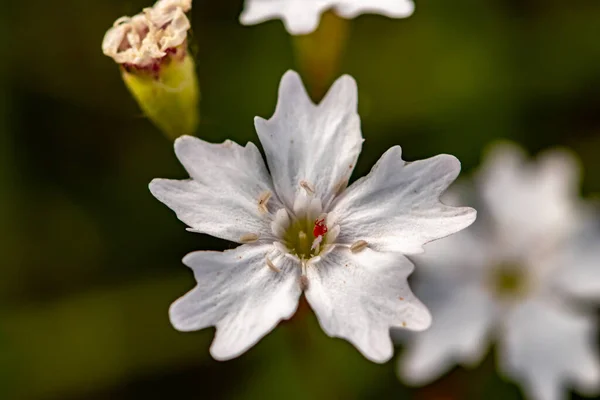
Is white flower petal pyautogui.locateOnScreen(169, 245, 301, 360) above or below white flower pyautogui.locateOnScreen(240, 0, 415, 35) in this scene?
below

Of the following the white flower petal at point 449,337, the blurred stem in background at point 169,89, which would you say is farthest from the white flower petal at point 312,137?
the white flower petal at point 449,337

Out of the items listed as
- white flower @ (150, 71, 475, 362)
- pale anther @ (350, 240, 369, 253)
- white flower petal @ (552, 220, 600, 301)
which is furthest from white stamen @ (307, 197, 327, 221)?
white flower petal @ (552, 220, 600, 301)

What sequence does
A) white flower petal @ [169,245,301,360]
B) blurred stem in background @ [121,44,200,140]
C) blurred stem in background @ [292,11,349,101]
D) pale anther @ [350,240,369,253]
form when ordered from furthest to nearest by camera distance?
blurred stem in background @ [292,11,349,101], blurred stem in background @ [121,44,200,140], pale anther @ [350,240,369,253], white flower petal @ [169,245,301,360]

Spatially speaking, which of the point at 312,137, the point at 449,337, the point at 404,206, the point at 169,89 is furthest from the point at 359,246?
the point at 449,337

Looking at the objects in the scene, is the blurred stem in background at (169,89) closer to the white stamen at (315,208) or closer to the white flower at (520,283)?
the white stamen at (315,208)

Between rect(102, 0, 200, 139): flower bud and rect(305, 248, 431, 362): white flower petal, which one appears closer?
rect(305, 248, 431, 362): white flower petal

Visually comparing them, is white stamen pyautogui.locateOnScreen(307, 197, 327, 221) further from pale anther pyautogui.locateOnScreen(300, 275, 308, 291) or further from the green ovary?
pale anther pyautogui.locateOnScreen(300, 275, 308, 291)

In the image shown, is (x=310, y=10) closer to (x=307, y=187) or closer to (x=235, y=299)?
(x=307, y=187)
